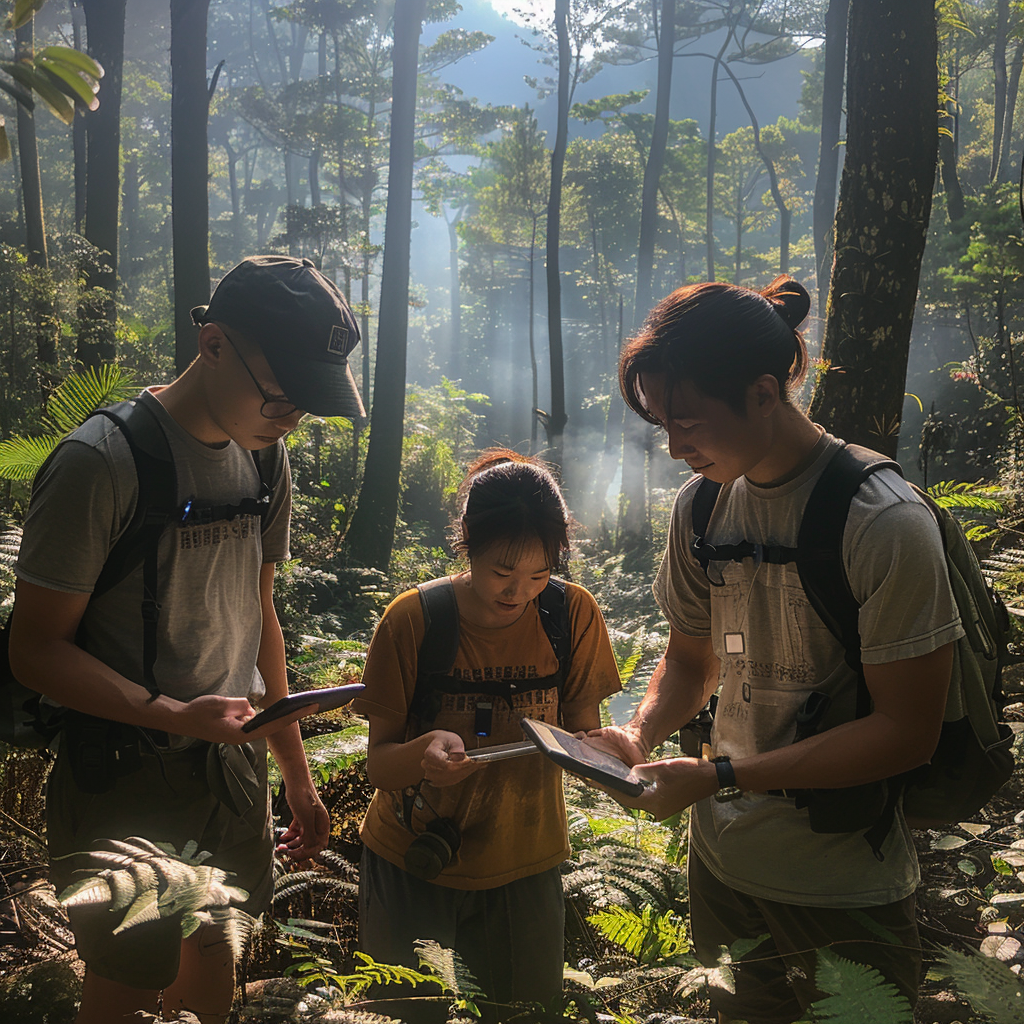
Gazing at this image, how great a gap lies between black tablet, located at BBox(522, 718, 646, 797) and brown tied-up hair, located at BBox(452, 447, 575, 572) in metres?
0.49

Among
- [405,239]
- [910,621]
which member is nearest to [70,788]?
[910,621]

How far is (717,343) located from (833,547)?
0.55m

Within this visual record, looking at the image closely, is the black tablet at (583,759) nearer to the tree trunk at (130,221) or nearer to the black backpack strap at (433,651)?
the black backpack strap at (433,651)

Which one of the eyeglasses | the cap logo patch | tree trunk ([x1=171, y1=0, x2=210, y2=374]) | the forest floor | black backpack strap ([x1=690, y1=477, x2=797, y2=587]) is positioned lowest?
the forest floor

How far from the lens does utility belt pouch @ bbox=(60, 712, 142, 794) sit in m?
1.90

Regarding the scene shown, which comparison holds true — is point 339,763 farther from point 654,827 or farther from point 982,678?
point 982,678

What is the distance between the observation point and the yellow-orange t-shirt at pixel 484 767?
2117 mm

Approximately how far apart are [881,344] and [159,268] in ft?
119

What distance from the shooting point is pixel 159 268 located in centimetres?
3431

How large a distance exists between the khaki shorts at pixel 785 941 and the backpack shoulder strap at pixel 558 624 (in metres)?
0.66

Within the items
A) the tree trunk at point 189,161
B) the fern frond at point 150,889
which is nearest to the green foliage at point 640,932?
the fern frond at point 150,889

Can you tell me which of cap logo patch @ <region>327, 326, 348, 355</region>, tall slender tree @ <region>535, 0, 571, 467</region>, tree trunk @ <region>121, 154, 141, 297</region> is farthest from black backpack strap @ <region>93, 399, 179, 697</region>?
tree trunk @ <region>121, 154, 141, 297</region>

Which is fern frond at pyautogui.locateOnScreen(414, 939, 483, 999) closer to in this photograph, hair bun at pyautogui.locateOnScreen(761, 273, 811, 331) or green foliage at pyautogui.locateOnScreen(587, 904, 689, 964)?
green foliage at pyautogui.locateOnScreen(587, 904, 689, 964)

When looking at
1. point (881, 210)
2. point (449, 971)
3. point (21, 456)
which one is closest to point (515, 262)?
point (21, 456)
